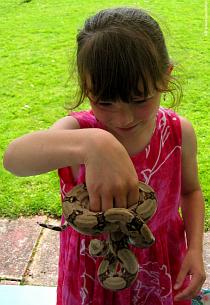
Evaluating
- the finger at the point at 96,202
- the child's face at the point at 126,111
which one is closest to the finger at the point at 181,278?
the child's face at the point at 126,111

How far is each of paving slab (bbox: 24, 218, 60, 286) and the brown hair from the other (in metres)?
1.78

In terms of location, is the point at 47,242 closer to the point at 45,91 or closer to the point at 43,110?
the point at 43,110

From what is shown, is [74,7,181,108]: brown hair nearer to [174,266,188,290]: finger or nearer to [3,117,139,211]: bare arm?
[3,117,139,211]: bare arm

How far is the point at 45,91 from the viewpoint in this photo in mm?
5832

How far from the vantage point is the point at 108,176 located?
108 cm

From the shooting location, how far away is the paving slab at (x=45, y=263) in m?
2.92

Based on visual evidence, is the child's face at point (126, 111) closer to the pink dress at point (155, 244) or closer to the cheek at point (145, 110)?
the cheek at point (145, 110)

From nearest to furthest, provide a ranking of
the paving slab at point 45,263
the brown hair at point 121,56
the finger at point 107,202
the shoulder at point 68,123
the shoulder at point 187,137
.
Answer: the finger at point 107,202, the brown hair at point 121,56, the shoulder at point 68,123, the shoulder at point 187,137, the paving slab at point 45,263

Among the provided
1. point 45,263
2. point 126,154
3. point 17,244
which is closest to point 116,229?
point 126,154

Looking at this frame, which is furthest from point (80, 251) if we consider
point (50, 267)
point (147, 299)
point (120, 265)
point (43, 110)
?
point (43, 110)

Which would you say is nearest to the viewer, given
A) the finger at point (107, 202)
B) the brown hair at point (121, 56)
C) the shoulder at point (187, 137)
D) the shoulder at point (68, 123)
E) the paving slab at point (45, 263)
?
the finger at point (107, 202)

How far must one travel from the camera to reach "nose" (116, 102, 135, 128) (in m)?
1.33

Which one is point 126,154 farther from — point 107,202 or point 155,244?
point 155,244

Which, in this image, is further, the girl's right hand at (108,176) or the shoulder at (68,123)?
the shoulder at (68,123)
